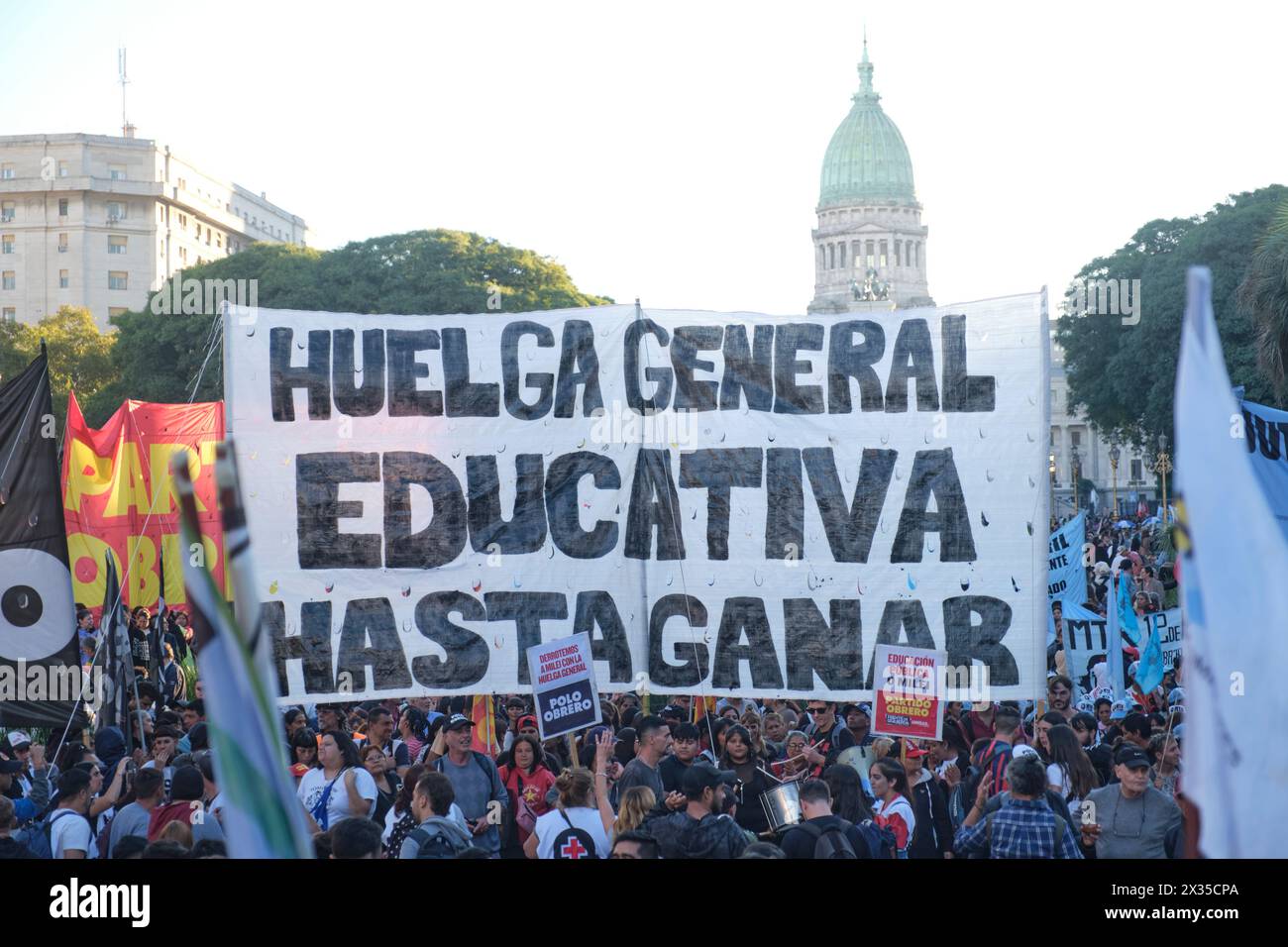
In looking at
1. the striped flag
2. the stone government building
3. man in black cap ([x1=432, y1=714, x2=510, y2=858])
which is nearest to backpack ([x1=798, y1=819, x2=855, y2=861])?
man in black cap ([x1=432, y1=714, x2=510, y2=858])

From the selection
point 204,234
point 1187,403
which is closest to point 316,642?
point 1187,403

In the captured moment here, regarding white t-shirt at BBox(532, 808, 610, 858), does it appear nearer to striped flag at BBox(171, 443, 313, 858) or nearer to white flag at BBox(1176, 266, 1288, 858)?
striped flag at BBox(171, 443, 313, 858)

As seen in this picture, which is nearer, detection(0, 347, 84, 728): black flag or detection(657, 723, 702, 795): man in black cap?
detection(657, 723, 702, 795): man in black cap

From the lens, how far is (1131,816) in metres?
7.18

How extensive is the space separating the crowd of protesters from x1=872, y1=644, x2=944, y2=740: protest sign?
257 mm

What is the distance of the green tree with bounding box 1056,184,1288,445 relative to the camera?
49594mm

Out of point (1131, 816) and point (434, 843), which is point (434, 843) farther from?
point (1131, 816)

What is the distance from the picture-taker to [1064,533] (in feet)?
55.5

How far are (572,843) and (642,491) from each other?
2.59 m

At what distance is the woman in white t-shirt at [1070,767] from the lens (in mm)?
7926

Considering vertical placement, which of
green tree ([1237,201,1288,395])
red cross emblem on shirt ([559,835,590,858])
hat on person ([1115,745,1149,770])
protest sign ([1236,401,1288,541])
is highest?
green tree ([1237,201,1288,395])

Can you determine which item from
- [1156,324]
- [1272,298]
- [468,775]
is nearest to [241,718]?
[468,775]

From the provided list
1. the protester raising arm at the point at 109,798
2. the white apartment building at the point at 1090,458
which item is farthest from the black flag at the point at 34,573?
the white apartment building at the point at 1090,458
